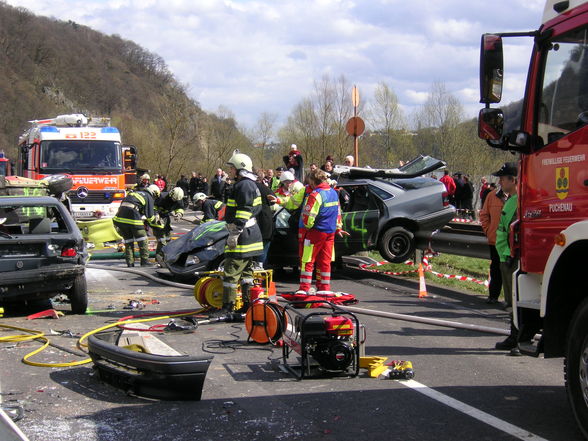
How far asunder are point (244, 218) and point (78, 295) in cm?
232

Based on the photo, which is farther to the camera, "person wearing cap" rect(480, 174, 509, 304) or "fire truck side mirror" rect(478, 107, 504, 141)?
"person wearing cap" rect(480, 174, 509, 304)

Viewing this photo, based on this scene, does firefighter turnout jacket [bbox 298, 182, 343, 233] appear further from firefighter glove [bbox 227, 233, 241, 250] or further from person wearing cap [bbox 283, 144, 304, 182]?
person wearing cap [bbox 283, 144, 304, 182]

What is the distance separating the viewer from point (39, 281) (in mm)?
8133

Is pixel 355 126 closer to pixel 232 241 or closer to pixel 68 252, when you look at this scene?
pixel 232 241

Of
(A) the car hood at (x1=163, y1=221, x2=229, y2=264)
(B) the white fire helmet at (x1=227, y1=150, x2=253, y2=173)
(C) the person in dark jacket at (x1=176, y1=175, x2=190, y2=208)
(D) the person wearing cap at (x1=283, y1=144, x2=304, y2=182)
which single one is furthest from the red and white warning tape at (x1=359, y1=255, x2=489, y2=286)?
(C) the person in dark jacket at (x1=176, y1=175, x2=190, y2=208)

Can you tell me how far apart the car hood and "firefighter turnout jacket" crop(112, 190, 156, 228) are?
8.23 ft

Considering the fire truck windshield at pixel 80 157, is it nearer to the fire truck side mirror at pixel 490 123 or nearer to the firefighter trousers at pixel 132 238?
the firefighter trousers at pixel 132 238

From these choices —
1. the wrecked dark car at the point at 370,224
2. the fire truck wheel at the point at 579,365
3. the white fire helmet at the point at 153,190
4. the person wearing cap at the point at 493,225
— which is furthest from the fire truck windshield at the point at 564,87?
the white fire helmet at the point at 153,190

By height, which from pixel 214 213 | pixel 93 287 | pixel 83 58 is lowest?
pixel 93 287

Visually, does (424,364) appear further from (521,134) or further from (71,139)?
(71,139)

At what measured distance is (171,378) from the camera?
16.6 ft

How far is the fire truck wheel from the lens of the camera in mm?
4137

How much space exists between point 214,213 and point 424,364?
955 centimetres

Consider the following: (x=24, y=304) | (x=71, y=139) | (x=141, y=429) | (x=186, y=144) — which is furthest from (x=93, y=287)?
(x=186, y=144)
